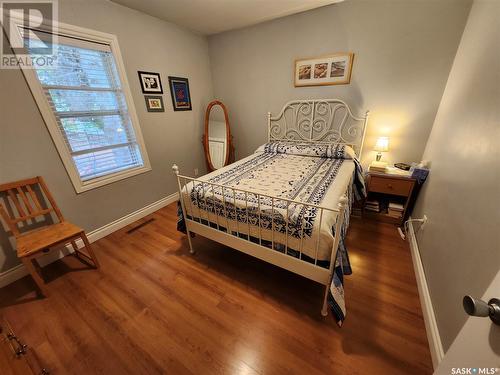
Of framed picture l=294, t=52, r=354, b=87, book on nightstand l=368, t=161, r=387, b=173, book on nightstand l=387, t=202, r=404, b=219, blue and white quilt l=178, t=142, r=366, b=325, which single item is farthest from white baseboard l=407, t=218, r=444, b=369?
framed picture l=294, t=52, r=354, b=87

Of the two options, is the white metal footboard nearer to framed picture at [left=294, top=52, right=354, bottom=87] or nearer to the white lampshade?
the white lampshade

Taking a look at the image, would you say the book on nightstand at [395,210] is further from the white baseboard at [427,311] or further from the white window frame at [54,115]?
the white window frame at [54,115]

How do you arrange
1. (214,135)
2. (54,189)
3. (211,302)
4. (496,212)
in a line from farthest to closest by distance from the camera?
(214,135) < (54,189) < (211,302) < (496,212)

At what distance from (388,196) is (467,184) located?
1.43 m

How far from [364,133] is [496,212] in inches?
75.1

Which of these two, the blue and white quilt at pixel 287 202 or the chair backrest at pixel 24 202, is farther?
the chair backrest at pixel 24 202

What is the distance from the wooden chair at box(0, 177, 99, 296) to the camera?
1.60 m

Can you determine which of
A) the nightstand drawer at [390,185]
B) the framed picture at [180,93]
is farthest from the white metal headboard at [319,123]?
the framed picture at [180,93]

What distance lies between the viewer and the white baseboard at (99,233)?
182 centimetres

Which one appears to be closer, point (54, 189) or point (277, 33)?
point (54, 189)

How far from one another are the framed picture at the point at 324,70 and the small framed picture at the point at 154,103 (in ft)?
6.44

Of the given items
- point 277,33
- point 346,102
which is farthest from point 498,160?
point 277,33

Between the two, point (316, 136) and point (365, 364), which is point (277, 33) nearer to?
point (316, 136)

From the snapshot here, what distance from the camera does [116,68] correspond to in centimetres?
227
